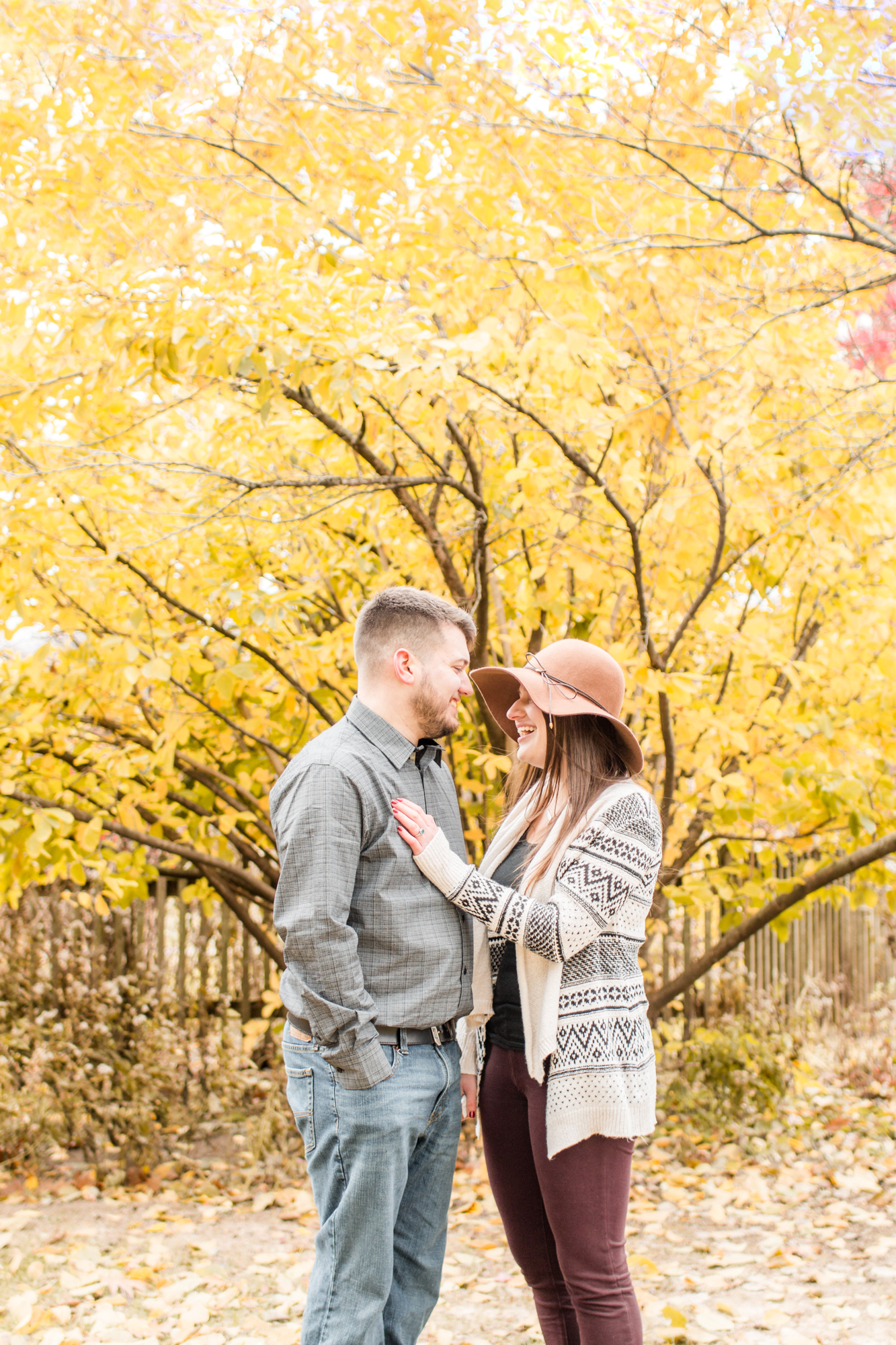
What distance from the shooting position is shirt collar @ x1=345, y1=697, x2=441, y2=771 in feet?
7.00

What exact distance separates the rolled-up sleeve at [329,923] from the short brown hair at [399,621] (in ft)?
1.07

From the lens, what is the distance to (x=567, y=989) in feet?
6.89

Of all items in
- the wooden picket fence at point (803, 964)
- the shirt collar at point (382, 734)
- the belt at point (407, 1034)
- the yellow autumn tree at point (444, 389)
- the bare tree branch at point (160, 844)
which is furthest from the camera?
the wooden picket fence at point (803, 964)

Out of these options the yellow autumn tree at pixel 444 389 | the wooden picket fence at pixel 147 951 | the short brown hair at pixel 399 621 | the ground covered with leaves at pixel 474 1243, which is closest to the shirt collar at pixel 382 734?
the short brown hair at pixel 399 621

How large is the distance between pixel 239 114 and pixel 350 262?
50 centimetres

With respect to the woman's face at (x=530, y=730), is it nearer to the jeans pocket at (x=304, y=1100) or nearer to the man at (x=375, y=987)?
the man at (x=375, y=987)

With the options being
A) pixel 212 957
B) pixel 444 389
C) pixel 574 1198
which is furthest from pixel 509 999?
pixel 212 957

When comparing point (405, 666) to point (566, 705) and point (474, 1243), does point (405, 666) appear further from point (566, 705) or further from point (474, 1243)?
point (474, 1243)

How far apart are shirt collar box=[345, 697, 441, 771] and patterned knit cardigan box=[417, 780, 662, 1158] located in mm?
187

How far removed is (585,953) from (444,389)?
1559mm

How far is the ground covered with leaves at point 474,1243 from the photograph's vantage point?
3.10 metres

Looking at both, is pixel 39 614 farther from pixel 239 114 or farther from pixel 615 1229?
pixel 615 1229

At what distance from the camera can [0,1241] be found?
3.68 meters

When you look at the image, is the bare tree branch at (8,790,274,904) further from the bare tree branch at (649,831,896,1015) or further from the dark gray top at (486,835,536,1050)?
the dark gray top at (486,835,536,1050)
